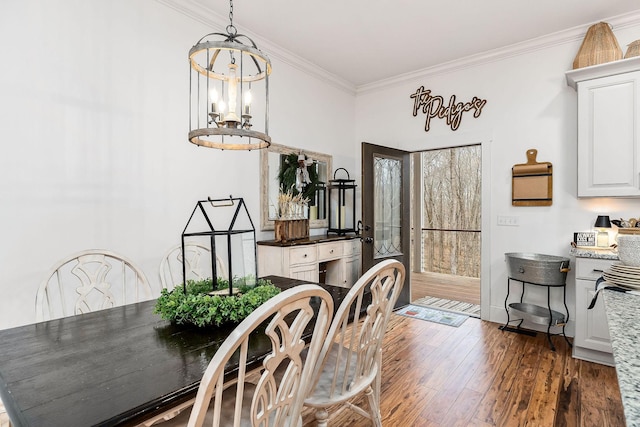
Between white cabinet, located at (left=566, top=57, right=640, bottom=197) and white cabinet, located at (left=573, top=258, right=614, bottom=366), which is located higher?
white cabinet, located at (left=566, top=57, right=640, bottom=197)

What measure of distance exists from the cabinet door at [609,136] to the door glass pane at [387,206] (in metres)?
1.89

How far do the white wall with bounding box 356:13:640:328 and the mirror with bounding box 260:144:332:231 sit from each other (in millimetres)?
1299

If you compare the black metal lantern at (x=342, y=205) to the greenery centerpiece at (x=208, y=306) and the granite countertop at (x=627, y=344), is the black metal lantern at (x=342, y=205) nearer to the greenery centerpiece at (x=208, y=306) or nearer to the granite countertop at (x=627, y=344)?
the greenery centerpiece at (x=208, y=306)

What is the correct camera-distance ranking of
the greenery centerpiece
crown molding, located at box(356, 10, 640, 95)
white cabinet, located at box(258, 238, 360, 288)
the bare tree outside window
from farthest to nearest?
1. the bare tree outside window
2. white cabinet, located at box(258, 238, 360, 288)
3. crown molding, located at box(356, 10, 640, 95)
4. the greenery centerpiece

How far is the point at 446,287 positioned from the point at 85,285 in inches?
190

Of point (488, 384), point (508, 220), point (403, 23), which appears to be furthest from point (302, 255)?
point (403, 23)

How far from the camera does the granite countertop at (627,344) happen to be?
0.55 metres

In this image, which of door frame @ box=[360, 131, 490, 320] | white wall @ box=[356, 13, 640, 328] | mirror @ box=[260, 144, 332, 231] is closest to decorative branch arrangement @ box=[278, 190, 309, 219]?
mirror @ box=[260, 144, 332, 231]

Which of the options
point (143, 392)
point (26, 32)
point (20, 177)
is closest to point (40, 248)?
point (20, 177)

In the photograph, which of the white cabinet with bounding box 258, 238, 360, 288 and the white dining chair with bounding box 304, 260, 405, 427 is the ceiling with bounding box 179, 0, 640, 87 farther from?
the white dining chair with bounding box 304, 260, 405, 427

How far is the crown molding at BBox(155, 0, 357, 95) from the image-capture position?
9.31ft

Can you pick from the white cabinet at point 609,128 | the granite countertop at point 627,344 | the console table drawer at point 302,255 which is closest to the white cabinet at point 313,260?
the console table drawer at point 302,255

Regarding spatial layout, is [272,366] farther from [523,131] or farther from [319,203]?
[523,131]

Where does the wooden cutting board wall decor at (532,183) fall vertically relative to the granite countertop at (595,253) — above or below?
above
